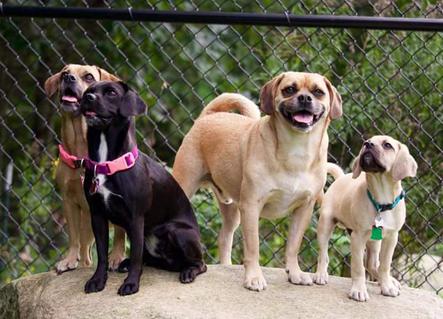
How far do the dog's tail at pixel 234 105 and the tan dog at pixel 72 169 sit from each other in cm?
66

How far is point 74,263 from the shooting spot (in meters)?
4.44

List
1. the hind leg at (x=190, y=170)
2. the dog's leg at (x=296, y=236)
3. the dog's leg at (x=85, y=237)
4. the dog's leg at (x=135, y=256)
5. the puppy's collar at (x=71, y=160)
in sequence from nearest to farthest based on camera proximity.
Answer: the dog's leg at (x=135, y=256)
the dog's leg at (x=296, y=236)
the puppy's collar at (x=71, y=160)
the dog's leg at (x=85, y=237)
the hind leg at (x=190, y=170)

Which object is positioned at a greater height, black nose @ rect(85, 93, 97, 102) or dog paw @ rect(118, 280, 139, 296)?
black nose @ rect(85, 93, 97, 102)

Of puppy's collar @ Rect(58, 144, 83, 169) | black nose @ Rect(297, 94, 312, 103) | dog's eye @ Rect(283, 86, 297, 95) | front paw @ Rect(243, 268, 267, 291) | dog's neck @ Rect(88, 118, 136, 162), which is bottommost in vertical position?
front paw @ Rect(243, 268, 267, 291)

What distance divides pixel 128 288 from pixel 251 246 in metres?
0.57

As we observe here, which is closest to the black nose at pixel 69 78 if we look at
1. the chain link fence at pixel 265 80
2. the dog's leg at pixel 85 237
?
the dog's leg at pixel 85 237

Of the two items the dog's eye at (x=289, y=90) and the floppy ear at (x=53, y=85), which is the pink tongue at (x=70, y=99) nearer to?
the floppy ear at (x=53, y=85)

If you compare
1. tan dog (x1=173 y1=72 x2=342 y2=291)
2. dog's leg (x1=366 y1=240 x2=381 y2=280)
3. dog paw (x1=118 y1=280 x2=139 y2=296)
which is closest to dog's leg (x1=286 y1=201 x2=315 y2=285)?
tan dog (x1=173 y1=72 x2=342 y2=291)

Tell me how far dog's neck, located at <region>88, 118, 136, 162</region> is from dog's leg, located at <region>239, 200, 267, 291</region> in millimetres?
613

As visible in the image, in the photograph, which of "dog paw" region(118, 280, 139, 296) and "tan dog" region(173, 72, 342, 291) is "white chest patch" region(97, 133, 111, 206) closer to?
"dog paw" region(118, 280, 139, 296)

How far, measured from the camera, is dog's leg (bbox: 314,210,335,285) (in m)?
4.27

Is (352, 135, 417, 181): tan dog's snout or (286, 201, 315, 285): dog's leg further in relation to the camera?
(286, 201, 315, 285): dog's leg

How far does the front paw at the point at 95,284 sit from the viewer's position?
4.05m

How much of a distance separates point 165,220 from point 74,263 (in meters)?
0.50
